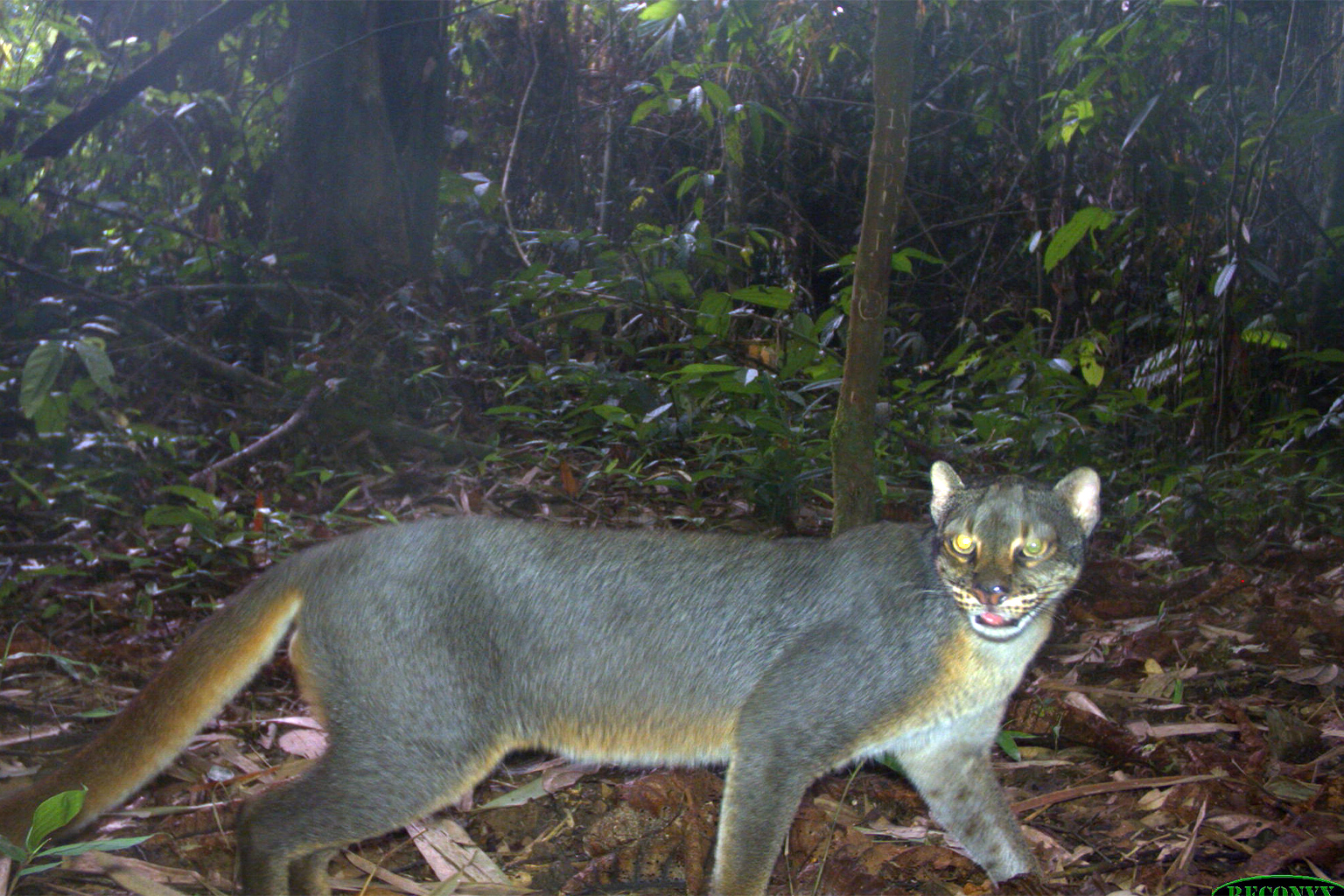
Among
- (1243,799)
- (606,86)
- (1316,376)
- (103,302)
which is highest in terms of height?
(606,86)

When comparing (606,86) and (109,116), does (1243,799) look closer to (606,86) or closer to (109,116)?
(606,86)

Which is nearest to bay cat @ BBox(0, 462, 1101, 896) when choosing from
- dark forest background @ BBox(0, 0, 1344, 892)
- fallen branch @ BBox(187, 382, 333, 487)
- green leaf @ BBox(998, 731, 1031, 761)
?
green leaf @ BBox(998, 731, 1031, 761)

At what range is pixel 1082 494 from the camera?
2.71m

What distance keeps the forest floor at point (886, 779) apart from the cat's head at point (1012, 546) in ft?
2.31

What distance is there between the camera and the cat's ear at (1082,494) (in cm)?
270

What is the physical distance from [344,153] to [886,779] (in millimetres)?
5075

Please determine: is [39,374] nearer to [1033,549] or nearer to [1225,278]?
[1033,549]

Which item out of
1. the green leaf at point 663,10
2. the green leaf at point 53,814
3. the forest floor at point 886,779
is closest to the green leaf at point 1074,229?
the forest floor at point 886,779

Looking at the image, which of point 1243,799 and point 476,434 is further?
point 476,434

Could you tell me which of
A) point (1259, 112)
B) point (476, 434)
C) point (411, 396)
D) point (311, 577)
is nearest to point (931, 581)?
point (311, 577)

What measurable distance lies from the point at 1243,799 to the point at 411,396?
4440 millimetres

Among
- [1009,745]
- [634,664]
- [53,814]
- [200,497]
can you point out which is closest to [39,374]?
[200,497]

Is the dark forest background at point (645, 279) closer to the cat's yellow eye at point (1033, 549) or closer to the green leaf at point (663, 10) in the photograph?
the green leaf at point (663, 10)

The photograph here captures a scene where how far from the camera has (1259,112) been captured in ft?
19.4
